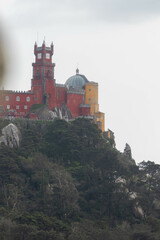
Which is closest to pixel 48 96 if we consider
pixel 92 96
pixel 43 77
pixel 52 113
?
pixel 52 113

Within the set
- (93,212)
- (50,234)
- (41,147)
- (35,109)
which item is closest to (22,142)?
(41,147)

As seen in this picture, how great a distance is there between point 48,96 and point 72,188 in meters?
29.8

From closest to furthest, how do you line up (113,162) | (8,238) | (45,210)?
1. (8,238)
2. (45,210)
3. (113,162)

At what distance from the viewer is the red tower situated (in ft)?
463

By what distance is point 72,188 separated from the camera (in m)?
115

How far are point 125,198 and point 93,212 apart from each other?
5.69 meters

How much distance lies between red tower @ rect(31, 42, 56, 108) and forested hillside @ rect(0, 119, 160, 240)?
637cm

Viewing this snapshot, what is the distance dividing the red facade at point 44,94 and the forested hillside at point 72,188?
5.66 metres

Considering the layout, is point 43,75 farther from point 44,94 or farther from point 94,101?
point 94,101

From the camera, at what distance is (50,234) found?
93625mm

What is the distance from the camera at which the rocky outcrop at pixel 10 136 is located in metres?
127

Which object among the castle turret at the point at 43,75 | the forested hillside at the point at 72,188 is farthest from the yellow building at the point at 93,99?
the forested hillside at the point at 72,188

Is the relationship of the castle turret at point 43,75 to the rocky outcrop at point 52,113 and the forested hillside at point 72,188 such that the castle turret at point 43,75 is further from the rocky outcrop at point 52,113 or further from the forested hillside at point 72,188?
the forested hillside at point 72,188

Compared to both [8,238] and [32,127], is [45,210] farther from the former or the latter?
[32,127]
